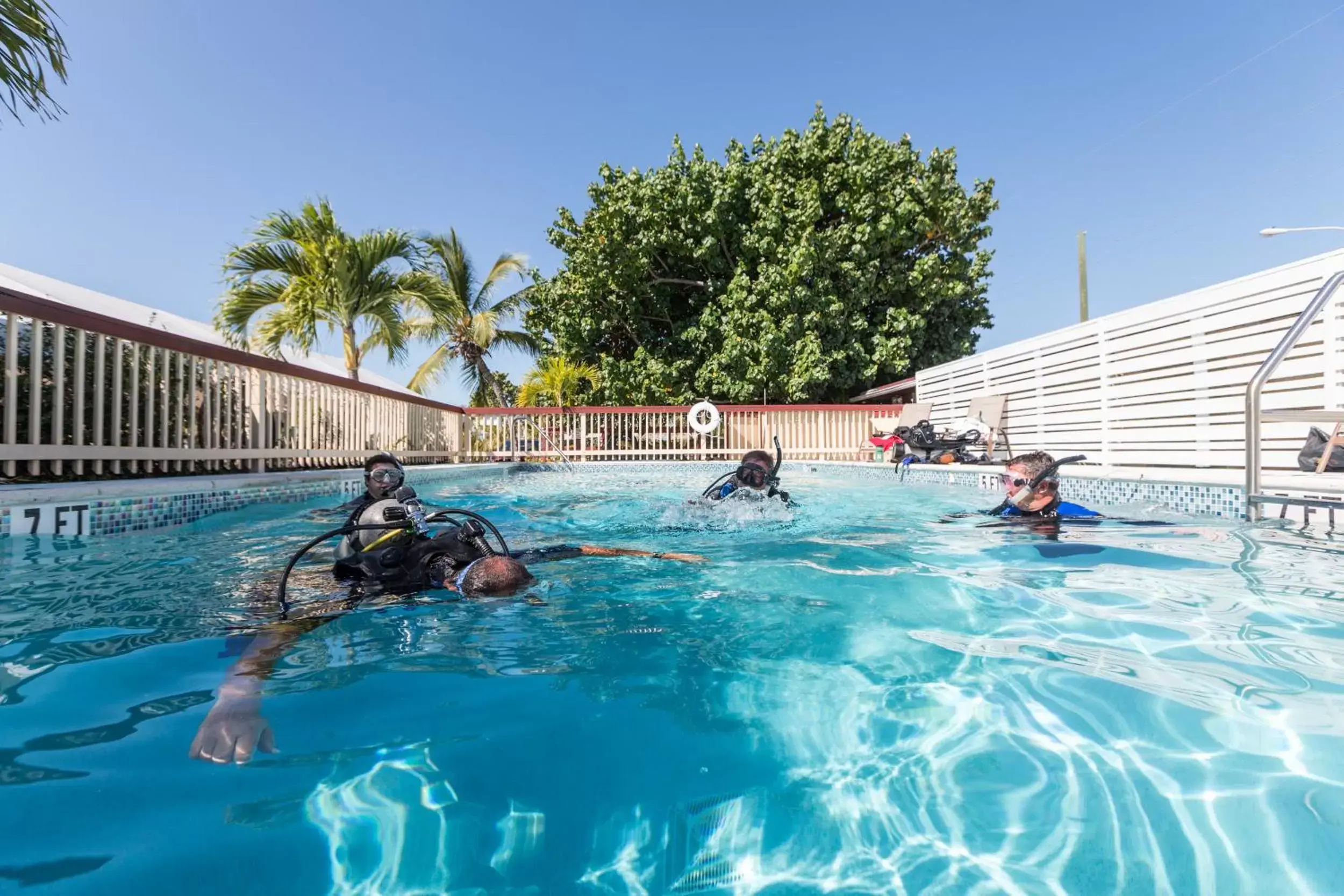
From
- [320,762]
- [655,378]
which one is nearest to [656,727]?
[320,762]

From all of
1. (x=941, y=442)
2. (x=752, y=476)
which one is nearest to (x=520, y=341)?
(x=941, y=442)

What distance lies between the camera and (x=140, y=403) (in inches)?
223

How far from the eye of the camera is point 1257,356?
627 cm

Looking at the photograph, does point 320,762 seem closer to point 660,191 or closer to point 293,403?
Answer: point 293,403

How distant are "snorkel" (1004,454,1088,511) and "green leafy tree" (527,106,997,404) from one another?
11.2m

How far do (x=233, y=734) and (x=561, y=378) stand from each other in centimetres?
1758

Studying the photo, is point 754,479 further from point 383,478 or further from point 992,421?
point 992,421

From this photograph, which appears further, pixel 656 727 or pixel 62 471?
pixel 62 471

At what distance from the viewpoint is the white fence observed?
5.70 metres

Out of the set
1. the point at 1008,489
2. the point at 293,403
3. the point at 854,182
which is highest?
the point at 854,182

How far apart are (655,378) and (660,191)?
471 cm

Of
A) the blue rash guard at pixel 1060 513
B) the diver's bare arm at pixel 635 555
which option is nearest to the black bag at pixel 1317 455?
the blue rash guard at pixel 1060 513

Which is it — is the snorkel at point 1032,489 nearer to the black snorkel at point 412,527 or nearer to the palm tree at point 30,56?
the black snorkel at point 412,527

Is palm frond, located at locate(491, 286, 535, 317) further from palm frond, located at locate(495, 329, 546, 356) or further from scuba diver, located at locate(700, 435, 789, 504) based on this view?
scuba diver, located at locate(700, 435, 789, 504)
